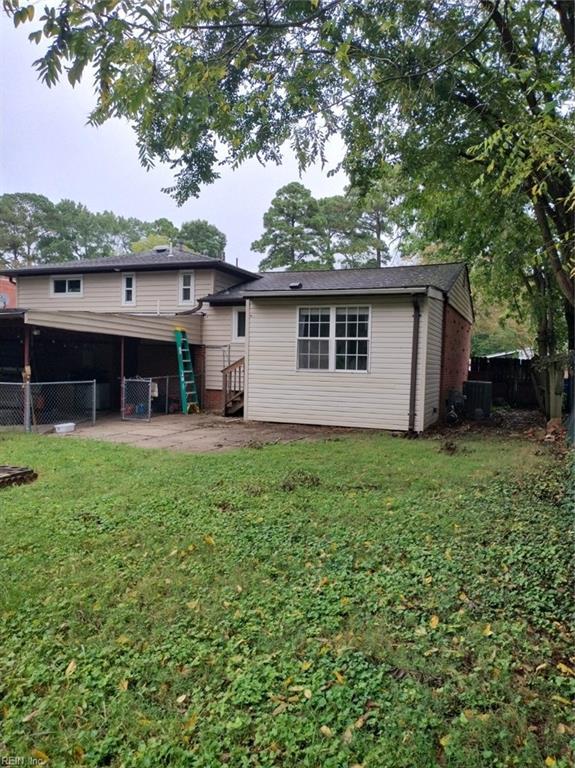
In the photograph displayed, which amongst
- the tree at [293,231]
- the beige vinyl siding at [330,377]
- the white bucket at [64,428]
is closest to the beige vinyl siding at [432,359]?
the beige vinyl siding at [330,377]

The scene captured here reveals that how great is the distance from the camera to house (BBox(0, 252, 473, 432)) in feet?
33.6

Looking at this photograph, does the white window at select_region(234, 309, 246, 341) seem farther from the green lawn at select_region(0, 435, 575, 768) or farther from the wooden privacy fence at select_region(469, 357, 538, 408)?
the green lawn at select_region(0, 435, 575, 768)

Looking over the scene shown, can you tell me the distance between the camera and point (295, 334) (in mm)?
11172

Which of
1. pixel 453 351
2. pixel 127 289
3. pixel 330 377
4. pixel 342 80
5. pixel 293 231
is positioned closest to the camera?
pixel 342 80

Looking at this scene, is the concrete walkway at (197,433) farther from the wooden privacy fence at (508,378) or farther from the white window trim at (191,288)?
the wooden privacy fence at (508,378)

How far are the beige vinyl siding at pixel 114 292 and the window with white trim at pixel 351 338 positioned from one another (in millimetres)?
5501

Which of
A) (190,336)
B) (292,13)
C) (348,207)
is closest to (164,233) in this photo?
(348,207)

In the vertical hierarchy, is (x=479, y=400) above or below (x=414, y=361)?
below

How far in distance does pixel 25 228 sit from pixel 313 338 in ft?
119

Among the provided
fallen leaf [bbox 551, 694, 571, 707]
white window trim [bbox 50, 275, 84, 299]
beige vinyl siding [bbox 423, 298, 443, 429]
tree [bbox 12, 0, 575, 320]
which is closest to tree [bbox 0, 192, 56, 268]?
white window trim [bbox 50, 275, 84, 299]

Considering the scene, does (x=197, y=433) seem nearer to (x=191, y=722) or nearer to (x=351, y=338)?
(x=351, y=338)

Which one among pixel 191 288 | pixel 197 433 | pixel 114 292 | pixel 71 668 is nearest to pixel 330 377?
pixel 197 433

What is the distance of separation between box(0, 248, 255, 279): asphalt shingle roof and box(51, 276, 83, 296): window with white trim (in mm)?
285

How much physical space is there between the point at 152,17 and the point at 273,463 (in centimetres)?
549
